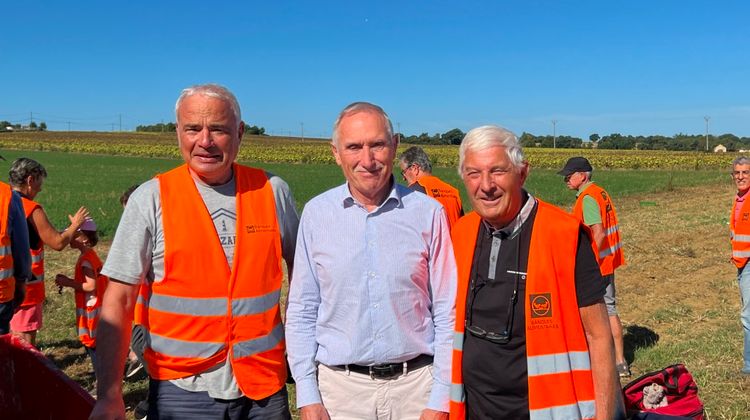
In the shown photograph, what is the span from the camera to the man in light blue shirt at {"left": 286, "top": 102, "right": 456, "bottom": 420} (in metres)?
2.57

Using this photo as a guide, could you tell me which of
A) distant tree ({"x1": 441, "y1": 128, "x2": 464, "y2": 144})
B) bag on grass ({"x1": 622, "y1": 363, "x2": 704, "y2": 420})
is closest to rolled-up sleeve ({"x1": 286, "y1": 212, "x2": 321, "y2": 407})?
bag on grass ({"x1": 622, "y1": 363, "x2": 704, "y2": 420})

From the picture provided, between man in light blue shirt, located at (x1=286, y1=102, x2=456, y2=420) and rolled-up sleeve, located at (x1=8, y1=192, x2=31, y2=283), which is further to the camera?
rolled-up sleeve, located at (x1=8, y1=192, x2=31, y2=283)

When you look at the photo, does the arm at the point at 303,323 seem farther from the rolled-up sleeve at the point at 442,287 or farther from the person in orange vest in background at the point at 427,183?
the person in orange vest in background at the point at 427,183

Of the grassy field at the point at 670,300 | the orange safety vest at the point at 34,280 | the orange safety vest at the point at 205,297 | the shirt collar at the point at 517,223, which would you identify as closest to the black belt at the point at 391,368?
the orange safety vest at the point at 205,297

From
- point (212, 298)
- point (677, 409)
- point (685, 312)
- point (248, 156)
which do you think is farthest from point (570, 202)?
point (248, 156)

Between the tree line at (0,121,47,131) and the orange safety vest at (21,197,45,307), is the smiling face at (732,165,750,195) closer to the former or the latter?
the orange safety vest at (21,197,45,307)

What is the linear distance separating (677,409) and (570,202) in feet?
72.0

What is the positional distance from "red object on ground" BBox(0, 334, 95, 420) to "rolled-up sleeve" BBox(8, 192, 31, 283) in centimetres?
A: 175

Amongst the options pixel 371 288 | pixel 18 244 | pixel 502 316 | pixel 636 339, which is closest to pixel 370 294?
pixel 371 288

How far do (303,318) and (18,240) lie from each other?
9.44ft

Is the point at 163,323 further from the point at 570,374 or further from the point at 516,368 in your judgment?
the point at 570,374

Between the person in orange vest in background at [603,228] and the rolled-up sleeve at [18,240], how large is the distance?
4969 mm

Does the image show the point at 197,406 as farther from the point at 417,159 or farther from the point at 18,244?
the point at 417,159

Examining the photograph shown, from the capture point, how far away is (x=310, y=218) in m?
2.71
